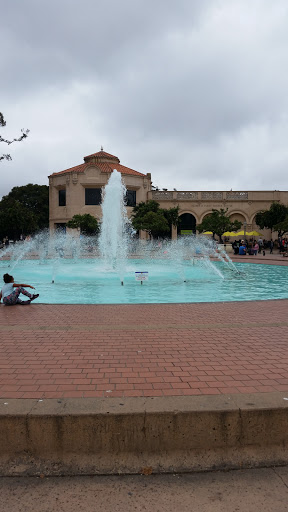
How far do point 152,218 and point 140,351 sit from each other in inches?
1462

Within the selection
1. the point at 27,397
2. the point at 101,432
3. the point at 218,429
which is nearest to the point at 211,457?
the point at 218,429

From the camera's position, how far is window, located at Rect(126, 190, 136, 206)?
166ft

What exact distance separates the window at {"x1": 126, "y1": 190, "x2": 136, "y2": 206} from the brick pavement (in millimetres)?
42732

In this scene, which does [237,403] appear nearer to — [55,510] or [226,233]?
[55,510]

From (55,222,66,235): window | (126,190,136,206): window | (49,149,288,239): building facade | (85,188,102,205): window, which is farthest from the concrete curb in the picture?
(55,222,66,235): window

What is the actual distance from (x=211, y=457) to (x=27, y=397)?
66.0 inches

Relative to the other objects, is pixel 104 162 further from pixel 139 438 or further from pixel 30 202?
pixel 139 438

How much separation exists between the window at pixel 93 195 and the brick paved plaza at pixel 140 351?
1633 inches

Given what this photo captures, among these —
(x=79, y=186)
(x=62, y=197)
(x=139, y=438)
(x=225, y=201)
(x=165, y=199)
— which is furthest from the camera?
(x=165, y=199)

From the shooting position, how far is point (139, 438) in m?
3.12

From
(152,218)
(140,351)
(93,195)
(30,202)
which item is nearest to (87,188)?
(93,195)

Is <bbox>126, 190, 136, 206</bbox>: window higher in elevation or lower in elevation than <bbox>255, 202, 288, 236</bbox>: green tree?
higher

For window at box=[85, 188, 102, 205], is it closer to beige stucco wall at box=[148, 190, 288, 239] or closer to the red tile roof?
the red tile roof

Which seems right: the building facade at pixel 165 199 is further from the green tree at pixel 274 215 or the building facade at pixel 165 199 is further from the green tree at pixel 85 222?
the green tree at pixel 85 222
